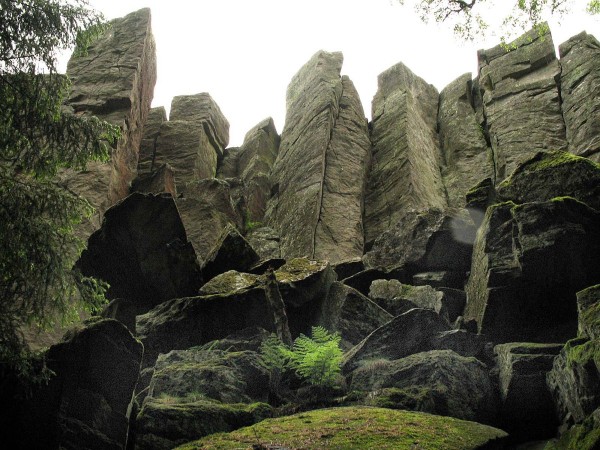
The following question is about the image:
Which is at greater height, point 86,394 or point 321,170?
point 321,170

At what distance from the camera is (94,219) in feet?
63.3

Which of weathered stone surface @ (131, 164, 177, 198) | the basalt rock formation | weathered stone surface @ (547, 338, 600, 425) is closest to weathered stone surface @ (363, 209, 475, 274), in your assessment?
the basalt rock formation

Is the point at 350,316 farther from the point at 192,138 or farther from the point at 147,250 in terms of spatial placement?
the point at 192,138

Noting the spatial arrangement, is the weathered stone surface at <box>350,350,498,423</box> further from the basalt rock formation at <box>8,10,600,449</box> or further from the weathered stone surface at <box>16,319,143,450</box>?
the weathered stone surface at <box>16,319,143,450</box>

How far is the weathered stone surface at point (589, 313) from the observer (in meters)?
8.70

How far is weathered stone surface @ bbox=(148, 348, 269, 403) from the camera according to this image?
9.92 meters

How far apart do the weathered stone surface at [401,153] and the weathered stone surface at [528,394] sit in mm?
10999

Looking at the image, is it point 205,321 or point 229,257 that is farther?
point 229,257

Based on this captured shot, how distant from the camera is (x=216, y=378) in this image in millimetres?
10195

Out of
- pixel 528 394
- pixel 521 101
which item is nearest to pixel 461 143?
pixel 521 101

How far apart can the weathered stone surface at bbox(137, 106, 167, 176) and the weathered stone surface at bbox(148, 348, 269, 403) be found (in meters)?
16.5

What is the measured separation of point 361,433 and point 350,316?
5918 mm

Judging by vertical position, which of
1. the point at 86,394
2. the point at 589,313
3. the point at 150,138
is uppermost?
the point at 150,138

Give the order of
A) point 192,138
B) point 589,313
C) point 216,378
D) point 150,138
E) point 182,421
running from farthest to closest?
point 192,138 → point 150,138 → point 216,378 → point 589,313 → point 182,421
